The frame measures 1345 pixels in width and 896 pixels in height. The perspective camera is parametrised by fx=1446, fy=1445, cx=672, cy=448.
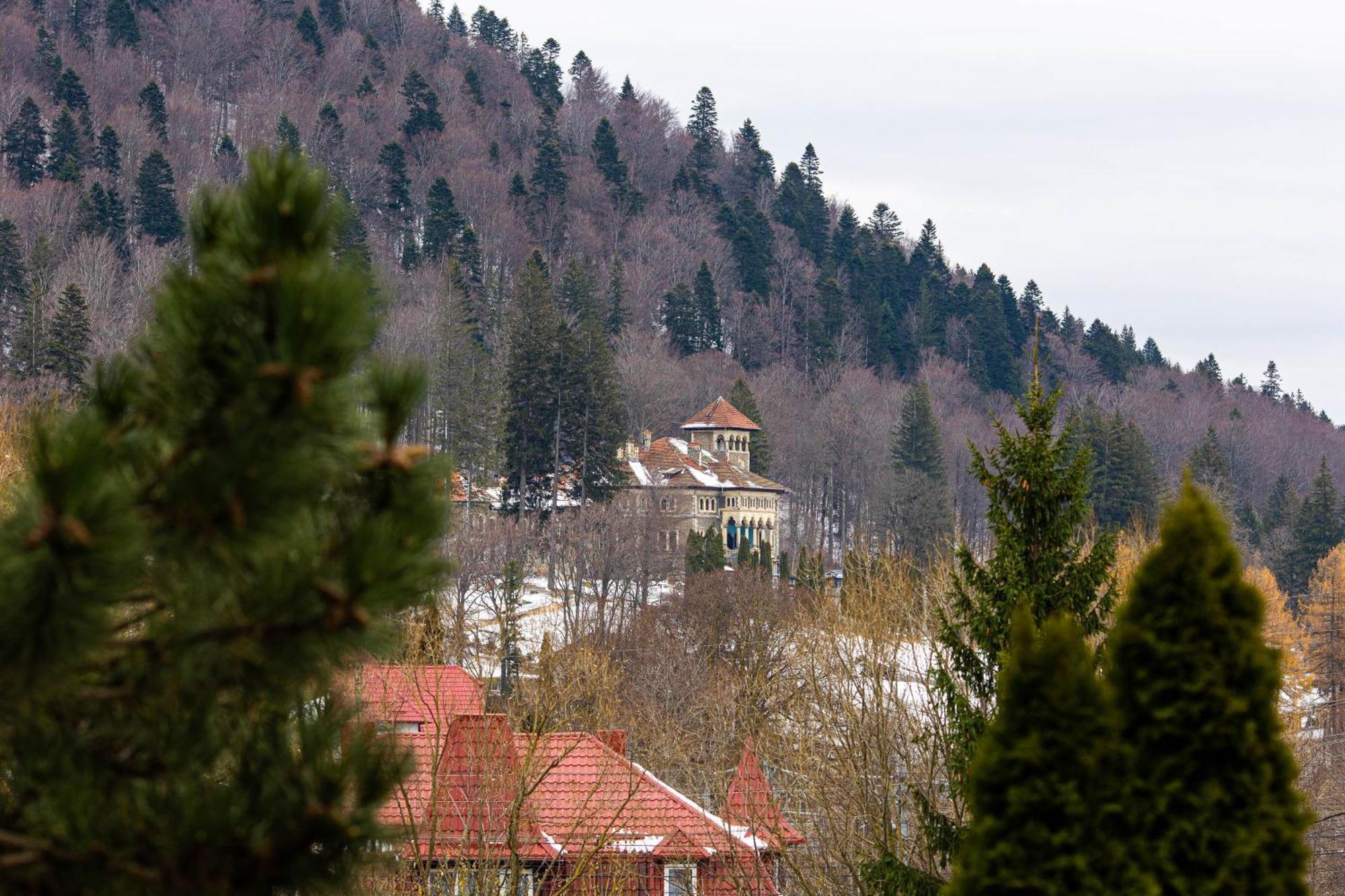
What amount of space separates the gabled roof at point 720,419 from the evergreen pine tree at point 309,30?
73.6m

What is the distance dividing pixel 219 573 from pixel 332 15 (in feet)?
511

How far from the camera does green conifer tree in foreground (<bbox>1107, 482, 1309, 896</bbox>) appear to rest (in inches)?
287

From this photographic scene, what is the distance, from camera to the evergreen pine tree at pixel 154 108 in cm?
11131

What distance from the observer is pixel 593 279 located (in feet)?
347

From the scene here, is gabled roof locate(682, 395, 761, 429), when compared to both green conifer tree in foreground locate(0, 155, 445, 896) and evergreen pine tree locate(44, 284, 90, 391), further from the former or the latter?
green conifer tree in foreground locate(0, 155, 445, 896)

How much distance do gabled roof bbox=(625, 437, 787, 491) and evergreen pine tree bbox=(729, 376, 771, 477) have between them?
2488mm

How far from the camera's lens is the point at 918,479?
84.2 m

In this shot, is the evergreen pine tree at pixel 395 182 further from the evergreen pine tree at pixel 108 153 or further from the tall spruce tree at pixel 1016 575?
the tall spruce tree at pixel 1016 575

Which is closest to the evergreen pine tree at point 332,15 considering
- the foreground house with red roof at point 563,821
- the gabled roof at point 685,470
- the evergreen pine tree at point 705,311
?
the evergreen pine tree at point 705,311

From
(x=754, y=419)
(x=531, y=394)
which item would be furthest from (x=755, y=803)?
(x=754, y=419)

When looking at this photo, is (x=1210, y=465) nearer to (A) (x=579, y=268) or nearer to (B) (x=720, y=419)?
(B) (x=720, y=419)

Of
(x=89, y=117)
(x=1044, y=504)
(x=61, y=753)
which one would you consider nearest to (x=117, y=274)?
(x=89, y=117)

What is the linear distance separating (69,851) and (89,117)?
4447 inches

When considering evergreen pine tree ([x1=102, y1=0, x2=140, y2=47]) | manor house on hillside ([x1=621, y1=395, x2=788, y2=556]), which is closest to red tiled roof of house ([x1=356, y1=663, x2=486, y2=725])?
manor house on hillside ([x1=621, y1=395, x2=788, y2=556])
